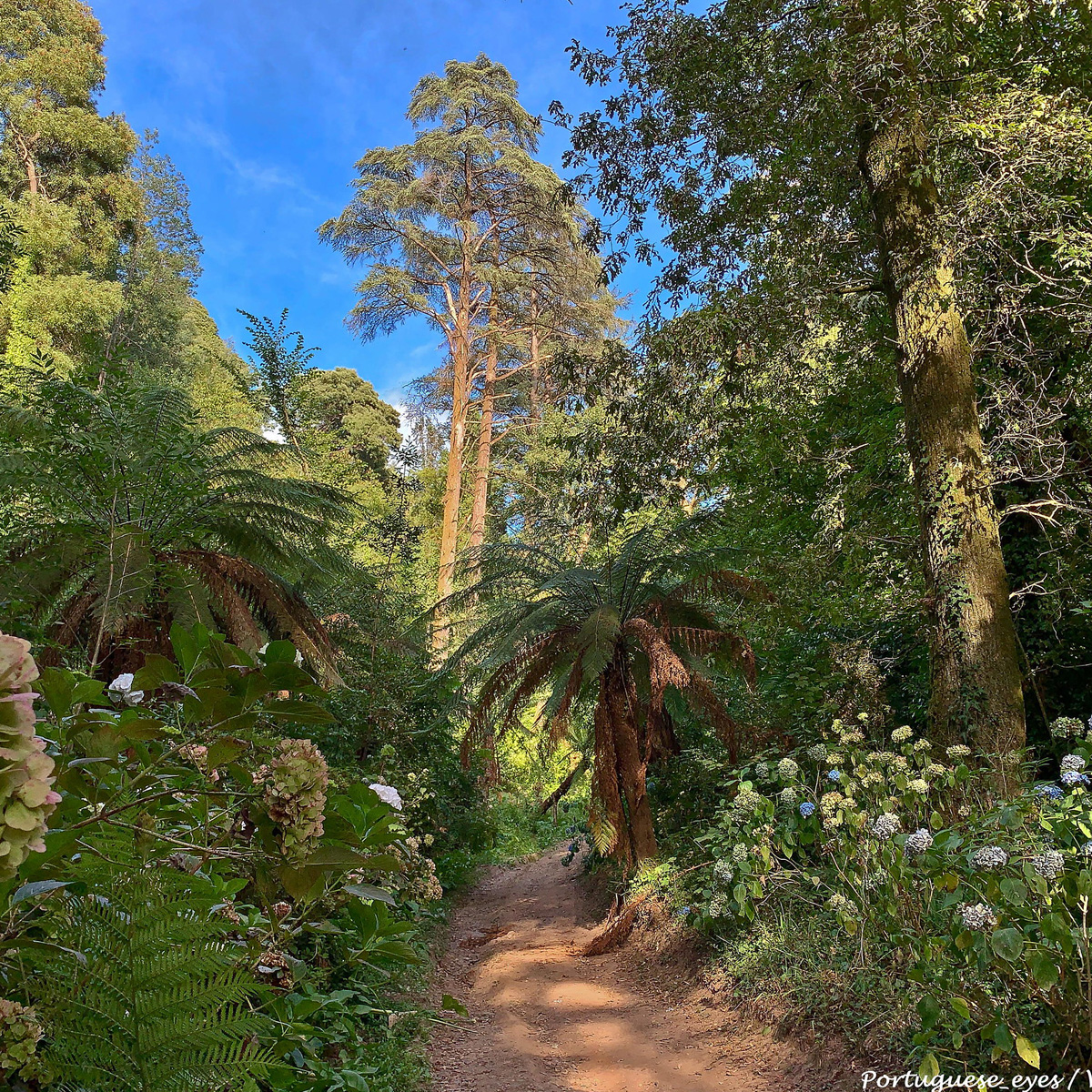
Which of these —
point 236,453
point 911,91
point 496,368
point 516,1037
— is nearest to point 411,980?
point 516,1037

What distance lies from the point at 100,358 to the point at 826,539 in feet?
15.9

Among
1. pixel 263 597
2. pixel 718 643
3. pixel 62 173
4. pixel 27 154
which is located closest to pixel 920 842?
pixel 718 643

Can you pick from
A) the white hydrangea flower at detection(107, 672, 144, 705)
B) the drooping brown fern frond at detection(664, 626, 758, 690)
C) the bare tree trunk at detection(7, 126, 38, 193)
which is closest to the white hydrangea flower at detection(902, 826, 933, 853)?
the white hydrangea flower at detection(107, 672, 144, 705)

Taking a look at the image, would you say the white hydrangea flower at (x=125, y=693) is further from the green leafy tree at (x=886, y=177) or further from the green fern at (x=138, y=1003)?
the green leafy tree at (x=886, y=177)

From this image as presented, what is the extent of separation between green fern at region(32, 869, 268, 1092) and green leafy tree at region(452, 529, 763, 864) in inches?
181

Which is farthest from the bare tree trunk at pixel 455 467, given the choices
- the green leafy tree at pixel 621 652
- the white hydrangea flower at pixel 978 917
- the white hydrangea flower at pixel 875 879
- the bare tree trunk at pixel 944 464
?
the white hydrangea flower at pixel 978 917

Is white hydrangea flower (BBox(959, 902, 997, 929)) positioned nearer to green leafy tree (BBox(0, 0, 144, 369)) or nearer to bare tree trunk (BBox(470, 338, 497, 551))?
bare tree trunk (BBox(470, 338, 497, 551))

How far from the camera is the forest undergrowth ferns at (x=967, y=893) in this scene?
2156 mm

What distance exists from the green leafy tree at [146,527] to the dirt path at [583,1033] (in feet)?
8.53

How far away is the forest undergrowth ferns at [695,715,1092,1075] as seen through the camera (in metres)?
2.16

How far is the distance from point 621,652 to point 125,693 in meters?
5.17

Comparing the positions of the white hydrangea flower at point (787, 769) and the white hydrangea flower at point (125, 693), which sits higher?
the white hydrangea flower at point (125, 693)

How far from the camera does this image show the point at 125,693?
1.06m

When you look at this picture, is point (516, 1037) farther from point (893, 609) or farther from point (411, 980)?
point (893, 609)
